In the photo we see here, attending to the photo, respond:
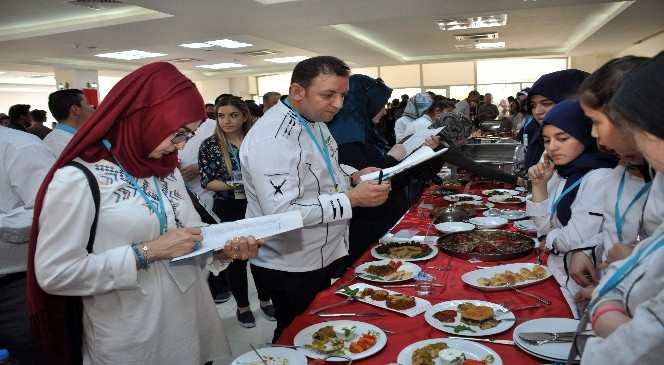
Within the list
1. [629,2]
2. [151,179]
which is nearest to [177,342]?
[151,179]

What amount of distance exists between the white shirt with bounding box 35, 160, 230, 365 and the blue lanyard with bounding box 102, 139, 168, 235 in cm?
1

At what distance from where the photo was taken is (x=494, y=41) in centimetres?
991

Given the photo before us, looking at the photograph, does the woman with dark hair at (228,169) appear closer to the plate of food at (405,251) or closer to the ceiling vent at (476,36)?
the plate of food at (405,251)

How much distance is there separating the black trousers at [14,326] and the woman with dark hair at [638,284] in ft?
5.71

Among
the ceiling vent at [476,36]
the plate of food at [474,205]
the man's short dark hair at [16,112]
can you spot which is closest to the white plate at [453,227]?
the plate of food at [474,205]

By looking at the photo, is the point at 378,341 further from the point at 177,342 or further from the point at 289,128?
the point at 289,128

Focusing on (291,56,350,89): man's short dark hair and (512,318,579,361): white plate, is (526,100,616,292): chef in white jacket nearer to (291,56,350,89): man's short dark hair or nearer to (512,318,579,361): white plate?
(512,318,579,361): white plate

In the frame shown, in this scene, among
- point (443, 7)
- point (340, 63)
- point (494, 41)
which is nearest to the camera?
point (340, 63)

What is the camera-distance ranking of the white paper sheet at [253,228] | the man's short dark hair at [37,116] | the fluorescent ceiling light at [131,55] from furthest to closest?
the fluorescent ceiling light at [131,55] → the man's short dark hair at [37,116] → the white paper sheet at [253,228]

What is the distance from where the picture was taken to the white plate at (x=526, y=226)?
2086 millimetres

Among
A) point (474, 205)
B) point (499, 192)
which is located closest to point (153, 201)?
point (474, 205)

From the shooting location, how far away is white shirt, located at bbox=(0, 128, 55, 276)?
1671 millimetres

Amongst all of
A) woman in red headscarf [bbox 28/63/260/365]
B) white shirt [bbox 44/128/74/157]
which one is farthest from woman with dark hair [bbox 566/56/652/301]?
white shirt [bbox 44/128/74/157]

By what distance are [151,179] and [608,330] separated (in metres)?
1.01
